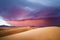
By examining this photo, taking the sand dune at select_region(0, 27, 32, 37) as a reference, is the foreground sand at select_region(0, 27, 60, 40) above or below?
below

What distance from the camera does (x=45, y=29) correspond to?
63.6 inches

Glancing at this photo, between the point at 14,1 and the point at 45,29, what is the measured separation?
49cm

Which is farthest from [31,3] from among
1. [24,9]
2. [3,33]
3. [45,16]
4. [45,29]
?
[3,33]

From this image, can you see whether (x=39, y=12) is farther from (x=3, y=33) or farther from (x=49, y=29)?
(x=3, y=33)

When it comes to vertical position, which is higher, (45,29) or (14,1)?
(14,1)

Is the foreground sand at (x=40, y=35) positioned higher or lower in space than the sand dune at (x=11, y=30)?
lower

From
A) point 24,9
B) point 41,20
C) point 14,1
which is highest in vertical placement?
point 14,1

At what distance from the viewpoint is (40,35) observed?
5.23 feet

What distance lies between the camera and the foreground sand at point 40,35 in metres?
1.59

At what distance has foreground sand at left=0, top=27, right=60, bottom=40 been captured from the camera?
5.21 ft

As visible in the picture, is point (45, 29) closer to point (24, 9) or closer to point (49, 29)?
point (49, 29)

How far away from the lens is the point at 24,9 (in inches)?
65.9

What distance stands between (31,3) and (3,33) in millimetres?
475

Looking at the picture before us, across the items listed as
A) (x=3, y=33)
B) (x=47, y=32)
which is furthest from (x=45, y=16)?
(x=3, y=33)
